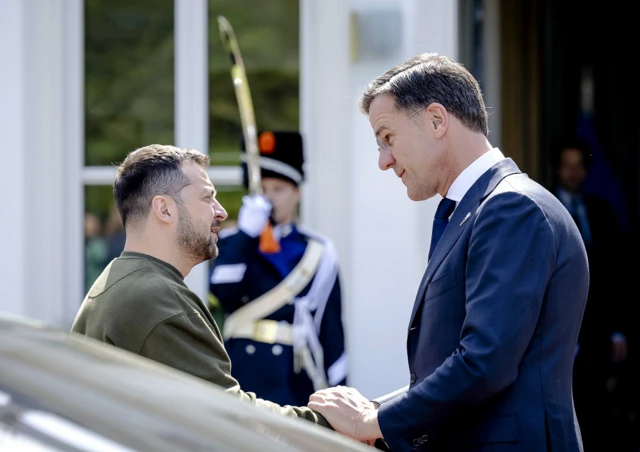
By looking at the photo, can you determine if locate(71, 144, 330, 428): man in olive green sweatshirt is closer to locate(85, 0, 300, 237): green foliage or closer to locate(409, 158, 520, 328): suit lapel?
locate(409, 158, 520, 328): suit lapel

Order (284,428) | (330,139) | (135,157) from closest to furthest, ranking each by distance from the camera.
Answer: (284,428)
(135,157)
(330,139)

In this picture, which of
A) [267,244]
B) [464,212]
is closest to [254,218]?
[267,244]

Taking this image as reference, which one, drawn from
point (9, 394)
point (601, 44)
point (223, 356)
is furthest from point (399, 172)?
point (601, 44)

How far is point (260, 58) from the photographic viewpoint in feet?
19.6

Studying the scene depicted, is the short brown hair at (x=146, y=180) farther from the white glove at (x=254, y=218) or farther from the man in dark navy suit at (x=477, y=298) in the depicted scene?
the white glove at (x=254, y=218)

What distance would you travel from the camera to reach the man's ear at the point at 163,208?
2928 millimetres

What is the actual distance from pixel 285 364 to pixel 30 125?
7.36 ft

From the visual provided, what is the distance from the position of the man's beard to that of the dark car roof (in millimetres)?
793

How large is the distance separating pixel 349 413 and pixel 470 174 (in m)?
0.72

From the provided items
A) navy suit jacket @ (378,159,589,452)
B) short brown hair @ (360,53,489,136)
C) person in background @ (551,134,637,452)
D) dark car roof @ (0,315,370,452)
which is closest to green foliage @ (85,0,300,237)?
person in background @ (551,134,637,452)

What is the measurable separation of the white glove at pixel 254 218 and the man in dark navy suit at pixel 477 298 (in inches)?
79.4

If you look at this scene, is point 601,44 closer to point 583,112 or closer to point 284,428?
point 583,112

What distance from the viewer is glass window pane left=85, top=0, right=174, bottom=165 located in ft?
20.2

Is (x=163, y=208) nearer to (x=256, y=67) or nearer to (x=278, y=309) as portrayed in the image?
(x=278, y=309)
